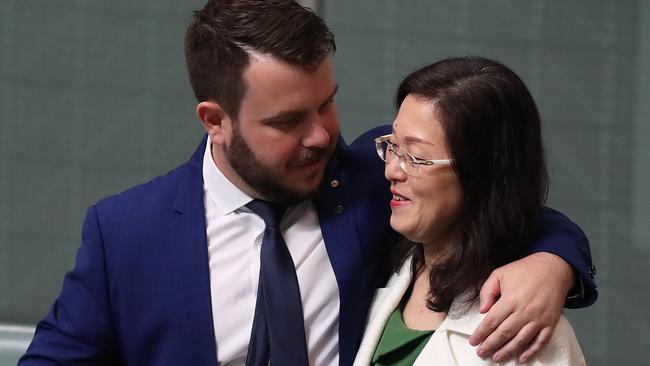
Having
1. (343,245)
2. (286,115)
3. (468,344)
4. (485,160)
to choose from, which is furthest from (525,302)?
(286,115)

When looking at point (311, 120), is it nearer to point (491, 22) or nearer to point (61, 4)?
point (491, 22)

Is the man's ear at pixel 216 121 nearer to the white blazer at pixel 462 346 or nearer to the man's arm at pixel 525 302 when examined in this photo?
the white blazer at pixel 462 346

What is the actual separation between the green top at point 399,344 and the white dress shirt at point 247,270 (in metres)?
0.17

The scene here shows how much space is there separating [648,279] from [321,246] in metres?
1.06

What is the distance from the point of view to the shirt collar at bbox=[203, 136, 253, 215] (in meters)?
2.06

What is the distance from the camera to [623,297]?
2725 mm

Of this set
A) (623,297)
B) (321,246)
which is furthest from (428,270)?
(623,297)

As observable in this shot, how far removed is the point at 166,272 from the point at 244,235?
6.5 inches

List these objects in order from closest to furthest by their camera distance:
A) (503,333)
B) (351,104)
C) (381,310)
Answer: (503,333)
(381,310)
(351,104)

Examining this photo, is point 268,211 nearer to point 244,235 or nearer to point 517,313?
point 244,235

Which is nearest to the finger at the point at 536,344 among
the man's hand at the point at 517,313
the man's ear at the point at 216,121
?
the man's hand at the point at 517,313

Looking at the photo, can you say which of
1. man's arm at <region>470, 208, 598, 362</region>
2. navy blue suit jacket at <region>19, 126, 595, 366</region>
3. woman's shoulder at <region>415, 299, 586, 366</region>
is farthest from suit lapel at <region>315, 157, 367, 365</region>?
man's arm at <region>470, 208, 598, 362</region>

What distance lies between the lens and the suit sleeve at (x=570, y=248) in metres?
1.78

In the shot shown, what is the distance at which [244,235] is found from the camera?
205cm
